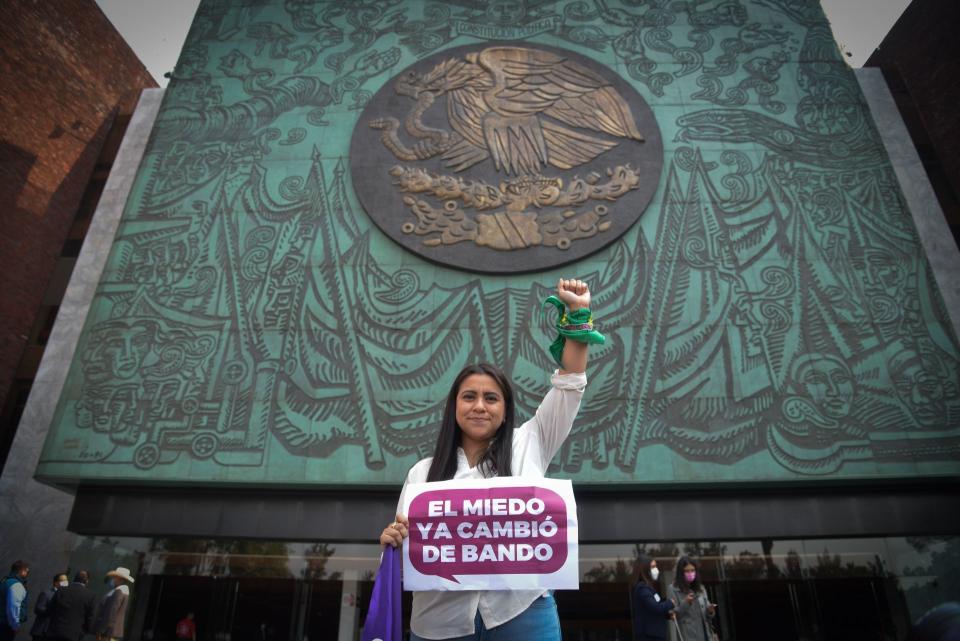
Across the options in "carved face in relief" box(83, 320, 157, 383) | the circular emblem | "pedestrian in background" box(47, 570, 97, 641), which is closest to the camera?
"pedestrian in background" box(47, 570, 97, 641)

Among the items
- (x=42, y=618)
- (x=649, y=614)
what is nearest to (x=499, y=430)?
(x=649, y=614)

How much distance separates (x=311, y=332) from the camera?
25.7 feet

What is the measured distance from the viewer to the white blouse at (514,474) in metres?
1.82

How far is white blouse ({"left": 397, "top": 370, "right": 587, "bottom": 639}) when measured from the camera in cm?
182

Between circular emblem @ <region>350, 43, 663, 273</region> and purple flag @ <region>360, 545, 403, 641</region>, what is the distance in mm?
6184

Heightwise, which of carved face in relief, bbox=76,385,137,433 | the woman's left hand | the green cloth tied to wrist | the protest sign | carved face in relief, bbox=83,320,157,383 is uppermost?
carved face in relief, bbox=83,320,157,383

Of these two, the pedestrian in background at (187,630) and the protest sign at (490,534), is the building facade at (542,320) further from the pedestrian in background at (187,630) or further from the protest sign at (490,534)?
the protest sign at (490,534)

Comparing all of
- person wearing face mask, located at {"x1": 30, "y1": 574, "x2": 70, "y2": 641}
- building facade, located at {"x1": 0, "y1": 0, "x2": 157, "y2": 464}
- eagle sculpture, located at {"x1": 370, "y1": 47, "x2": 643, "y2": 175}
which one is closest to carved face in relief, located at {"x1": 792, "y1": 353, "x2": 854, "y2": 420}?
eagle sculpture, located at {"x1": 370, "y1": 47, "x2": 643, "y2": 175}

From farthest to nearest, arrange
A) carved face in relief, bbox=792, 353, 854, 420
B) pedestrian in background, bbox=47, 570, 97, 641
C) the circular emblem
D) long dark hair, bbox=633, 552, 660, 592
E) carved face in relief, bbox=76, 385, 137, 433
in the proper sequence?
the circular emblem < carved face in relief, bbox=76, 385, 137, 433 < carved face in relief, bbox=792, 353, 854, 420 < pedestrian in background, bbox=47, 570, 97, 641 < long dark hair, bbox=633, 552, 660, 592

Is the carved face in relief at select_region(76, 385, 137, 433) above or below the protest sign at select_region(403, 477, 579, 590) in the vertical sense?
above

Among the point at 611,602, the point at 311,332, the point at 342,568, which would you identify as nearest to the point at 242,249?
the point at 311,332

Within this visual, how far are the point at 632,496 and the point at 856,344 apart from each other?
3404mm

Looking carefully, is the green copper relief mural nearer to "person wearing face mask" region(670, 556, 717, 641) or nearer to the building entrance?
the building entrance

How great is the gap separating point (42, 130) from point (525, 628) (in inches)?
516
